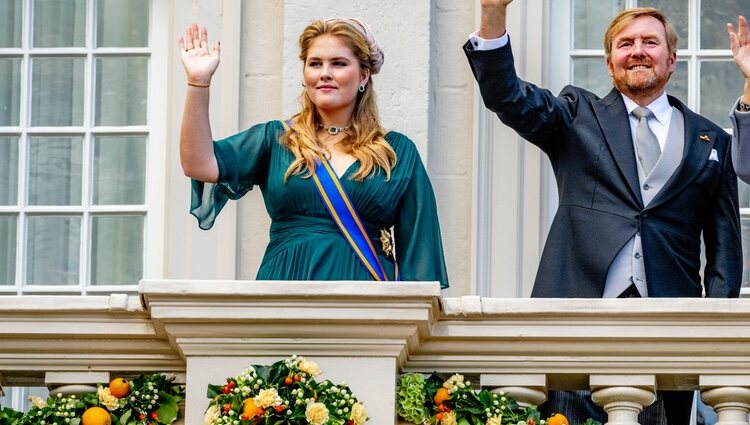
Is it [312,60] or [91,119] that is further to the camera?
[91,119]

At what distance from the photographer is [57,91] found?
1004 centimetres

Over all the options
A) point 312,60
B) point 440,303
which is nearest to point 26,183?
point 312,60

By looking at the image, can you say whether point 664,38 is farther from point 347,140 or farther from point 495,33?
point 347,140

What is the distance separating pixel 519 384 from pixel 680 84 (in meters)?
3.54

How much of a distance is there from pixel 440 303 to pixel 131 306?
0.88 metres

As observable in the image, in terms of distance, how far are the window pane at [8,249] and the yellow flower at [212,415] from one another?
142 inches

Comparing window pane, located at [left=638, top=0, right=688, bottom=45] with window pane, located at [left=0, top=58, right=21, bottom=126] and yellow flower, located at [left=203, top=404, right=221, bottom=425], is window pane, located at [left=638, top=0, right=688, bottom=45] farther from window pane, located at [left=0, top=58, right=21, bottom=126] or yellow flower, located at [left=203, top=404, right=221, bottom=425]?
yellow flower, located at [left=203, top=404, right=221, bottom=425]

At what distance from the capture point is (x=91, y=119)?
10.0m

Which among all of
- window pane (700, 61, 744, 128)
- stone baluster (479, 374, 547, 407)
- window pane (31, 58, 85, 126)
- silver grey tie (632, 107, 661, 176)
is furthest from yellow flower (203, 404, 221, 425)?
window pane (700, 61, 744, 128)

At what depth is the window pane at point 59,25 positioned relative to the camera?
1008cm

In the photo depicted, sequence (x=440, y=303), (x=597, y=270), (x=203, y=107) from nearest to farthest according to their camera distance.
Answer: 1. (x=440, y=303)
2. (x=203, y=107)
3. (x=597, y=270)

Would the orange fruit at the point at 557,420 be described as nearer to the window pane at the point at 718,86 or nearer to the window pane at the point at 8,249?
the window pane at the point at 718,86

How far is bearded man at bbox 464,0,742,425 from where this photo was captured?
7.64 m

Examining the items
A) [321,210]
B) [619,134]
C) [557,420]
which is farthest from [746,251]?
[557,420]
